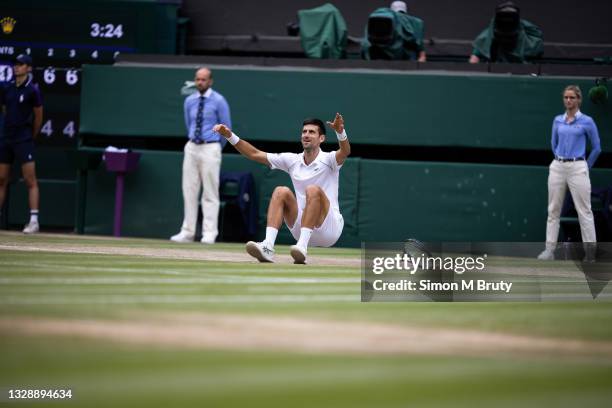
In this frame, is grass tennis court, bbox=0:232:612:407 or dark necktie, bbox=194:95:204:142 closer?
grass tennis court, bbox=0:232:612:407

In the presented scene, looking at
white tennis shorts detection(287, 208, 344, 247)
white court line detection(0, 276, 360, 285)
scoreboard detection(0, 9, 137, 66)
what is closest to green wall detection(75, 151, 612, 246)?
scoreboard detection(0, 9, 137, 66)

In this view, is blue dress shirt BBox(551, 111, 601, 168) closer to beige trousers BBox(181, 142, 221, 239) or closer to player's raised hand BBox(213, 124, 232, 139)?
beige trousers BBox(181, 142, 221, 239)

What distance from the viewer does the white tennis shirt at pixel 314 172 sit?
31.4ft

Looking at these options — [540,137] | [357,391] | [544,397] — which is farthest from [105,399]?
[540,137]

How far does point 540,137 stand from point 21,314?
1003 cm

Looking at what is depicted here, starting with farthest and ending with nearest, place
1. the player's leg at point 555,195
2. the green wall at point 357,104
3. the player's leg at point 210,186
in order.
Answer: the green wall at point 357,104 < the player's leg at point 210,186 < the player's leg at point 555,195

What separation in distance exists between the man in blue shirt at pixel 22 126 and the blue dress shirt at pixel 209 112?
1.98 metres

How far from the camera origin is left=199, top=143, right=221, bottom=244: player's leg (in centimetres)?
1358

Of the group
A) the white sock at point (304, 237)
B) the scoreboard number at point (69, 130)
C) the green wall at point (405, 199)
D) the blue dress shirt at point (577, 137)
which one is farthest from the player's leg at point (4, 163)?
the blue dress shirt at point (577, 137)

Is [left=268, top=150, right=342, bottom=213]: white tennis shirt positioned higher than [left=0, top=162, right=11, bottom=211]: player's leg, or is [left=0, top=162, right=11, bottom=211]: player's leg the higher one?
[left=268, top=150, right=342, bottom=213]: white tennis shirt

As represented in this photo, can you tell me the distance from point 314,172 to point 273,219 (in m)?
0.72

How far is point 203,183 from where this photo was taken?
13.6 m

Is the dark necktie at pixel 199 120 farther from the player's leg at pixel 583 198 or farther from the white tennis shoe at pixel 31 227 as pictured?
the player's leg at pixel 583 198

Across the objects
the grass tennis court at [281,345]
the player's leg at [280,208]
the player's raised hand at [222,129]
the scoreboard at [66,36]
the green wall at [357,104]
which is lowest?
the grass tennis court at [281,345]
